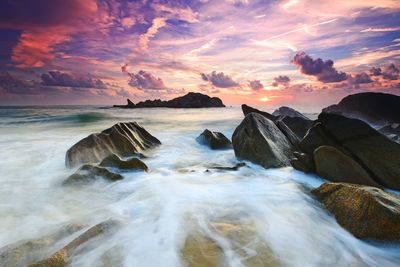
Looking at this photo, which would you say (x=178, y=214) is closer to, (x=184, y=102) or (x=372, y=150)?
(x=372, y=150)

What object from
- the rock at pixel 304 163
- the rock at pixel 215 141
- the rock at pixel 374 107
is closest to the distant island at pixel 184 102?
→ the rock at pixel 374 107

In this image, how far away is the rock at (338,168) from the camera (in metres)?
6.11

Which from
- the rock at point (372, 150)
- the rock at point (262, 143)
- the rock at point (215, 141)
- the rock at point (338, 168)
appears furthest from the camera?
the rock at point (215, 141)

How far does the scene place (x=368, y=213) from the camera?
4.11 meters

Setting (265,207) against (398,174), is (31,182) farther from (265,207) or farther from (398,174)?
(398,174)

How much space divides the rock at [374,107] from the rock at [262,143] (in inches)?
464

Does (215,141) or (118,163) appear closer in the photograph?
(118,163)

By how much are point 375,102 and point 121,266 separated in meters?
19.3

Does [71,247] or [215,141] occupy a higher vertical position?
[71,247]

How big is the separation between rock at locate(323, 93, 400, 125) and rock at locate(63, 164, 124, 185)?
53.9ft

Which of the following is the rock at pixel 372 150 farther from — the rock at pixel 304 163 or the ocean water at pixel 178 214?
the ocean water at pixel 178 214

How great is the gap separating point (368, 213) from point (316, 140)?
3.69m

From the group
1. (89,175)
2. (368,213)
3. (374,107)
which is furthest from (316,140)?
(374,107)

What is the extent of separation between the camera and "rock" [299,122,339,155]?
7516 mm
